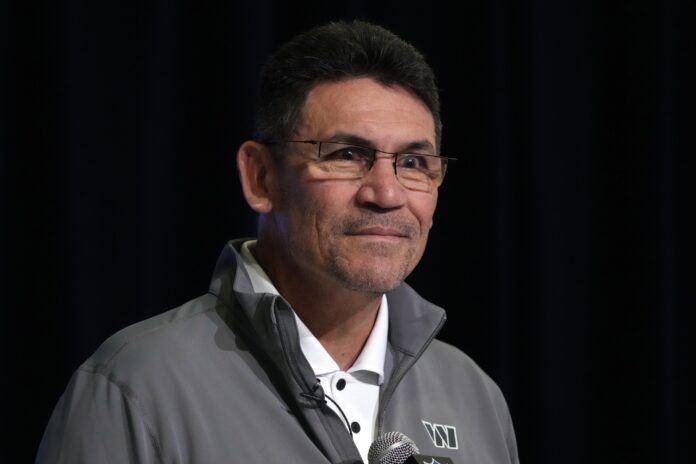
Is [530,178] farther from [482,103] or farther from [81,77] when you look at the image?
[81,77]

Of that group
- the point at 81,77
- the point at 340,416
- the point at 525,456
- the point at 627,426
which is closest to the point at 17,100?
the point at 81,77

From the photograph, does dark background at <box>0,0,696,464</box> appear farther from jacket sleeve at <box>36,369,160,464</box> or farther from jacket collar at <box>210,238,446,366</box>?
jacket sleeve at <box>36,369,160,464</box>

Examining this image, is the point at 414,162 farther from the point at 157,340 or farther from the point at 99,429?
the point at 99,429

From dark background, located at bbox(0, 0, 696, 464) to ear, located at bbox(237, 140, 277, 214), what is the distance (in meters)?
0.87

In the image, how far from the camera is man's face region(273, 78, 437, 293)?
176cm

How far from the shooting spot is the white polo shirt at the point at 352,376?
1.77 metres

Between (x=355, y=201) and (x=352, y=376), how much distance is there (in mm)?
344

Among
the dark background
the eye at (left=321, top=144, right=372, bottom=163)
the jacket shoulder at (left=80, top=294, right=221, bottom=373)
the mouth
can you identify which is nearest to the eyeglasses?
the eye at (left=321, top=144, right=372, bottom=163)

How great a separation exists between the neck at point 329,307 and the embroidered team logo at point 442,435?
0.20 metres

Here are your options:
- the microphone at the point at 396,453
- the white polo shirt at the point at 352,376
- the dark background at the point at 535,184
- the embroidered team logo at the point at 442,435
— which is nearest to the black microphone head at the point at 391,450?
the microphone at the point at 396,453

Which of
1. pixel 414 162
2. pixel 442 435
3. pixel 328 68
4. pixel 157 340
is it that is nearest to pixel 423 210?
pixel 414 162

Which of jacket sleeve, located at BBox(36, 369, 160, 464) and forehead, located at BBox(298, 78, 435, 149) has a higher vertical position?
forehead, located at BBox(298, 78, 435, 149)

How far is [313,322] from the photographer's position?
6.08 feet

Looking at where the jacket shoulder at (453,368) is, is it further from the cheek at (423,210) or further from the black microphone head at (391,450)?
the black microphone head at (391,450)
